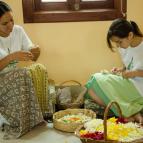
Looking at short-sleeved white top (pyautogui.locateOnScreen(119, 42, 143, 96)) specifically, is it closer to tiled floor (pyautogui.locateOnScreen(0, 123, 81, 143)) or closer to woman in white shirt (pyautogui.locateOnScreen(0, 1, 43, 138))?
tiled floor (pyautogui.locateOnScreen(0, 123, 81, 143))

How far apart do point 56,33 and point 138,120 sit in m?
1.30

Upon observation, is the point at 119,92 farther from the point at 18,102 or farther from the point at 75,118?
the point at 18,102

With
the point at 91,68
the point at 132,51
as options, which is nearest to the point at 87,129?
the point at 132,51

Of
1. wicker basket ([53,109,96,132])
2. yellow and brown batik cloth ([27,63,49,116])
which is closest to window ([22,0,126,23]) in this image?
yellow and brown batik cloth ([27,63,49,116])

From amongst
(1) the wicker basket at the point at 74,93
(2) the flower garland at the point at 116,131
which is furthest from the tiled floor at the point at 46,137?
(1) the wicker basket at the point at 74,93

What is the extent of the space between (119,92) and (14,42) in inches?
38.4

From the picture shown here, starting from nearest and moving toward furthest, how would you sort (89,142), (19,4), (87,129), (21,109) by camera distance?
1. (89,142)
2. (87,129)
3. (21,109)
4. (19,4)

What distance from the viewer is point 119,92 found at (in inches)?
105

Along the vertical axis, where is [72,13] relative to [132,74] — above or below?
above

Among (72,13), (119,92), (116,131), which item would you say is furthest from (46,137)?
(72,13)

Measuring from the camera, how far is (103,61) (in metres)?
3.37

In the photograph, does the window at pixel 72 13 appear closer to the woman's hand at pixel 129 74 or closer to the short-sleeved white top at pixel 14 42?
the short-sleeved white top at pixel 14 42

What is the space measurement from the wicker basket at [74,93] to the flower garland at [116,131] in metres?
0.72

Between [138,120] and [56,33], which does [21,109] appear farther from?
[56,33]
